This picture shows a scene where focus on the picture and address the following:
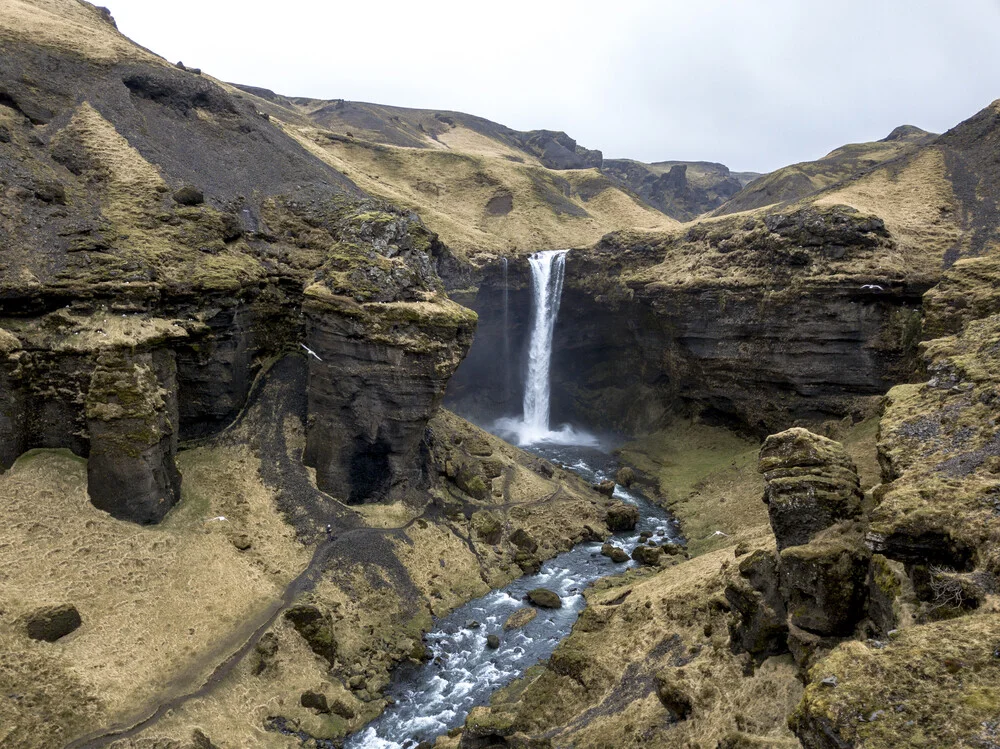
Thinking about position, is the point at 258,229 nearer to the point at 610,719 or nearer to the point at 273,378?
the point at 273,378

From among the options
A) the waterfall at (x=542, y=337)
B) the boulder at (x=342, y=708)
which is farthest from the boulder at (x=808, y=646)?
the waterfall at (x=542, y=337)

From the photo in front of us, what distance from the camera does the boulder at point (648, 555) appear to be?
35188 millimetres

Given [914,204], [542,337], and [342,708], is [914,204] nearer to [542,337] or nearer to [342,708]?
[542,337]

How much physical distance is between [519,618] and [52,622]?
1903 cm

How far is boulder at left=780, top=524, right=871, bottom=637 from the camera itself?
A: 15.2 meters

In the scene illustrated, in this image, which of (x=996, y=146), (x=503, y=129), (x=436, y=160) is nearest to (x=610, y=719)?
(x=996, y=146)

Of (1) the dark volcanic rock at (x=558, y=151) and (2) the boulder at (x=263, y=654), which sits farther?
(1) the dark volcanic rock at (x=558, y=151)

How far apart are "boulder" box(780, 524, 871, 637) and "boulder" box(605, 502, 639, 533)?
24210mm

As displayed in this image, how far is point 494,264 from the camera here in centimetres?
6206

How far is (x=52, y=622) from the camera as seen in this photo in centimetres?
2145

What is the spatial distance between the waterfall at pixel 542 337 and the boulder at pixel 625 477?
1418cm

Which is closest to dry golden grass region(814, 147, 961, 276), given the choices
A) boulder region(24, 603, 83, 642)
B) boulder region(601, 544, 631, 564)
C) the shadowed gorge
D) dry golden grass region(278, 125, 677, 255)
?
the shadowed gorge

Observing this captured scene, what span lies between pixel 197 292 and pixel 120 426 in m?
8.41

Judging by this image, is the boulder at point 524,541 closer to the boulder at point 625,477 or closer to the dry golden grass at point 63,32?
the boulder at point 625,477
